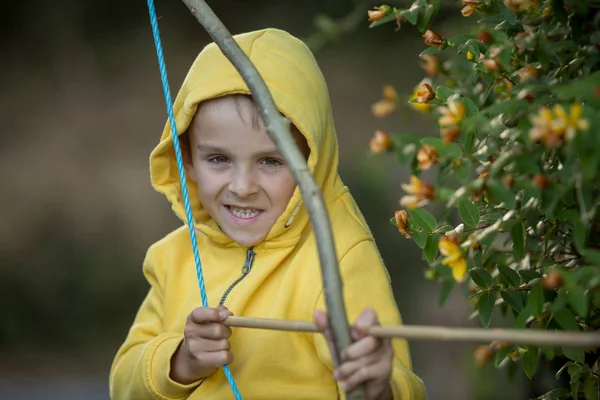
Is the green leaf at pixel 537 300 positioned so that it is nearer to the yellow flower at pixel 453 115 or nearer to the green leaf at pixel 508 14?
the yellow flower at pixel 453 115

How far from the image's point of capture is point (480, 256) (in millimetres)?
1813

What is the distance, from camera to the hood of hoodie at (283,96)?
1.98 m

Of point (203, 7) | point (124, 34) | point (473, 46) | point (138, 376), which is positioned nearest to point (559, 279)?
point (473, 46)

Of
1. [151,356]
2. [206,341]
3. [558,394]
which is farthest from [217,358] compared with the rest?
[558,394]

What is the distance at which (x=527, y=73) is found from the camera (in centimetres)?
176

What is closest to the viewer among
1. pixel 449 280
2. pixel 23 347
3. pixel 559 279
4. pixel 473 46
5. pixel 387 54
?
pixel 559 279

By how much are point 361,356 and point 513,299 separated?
0.43m

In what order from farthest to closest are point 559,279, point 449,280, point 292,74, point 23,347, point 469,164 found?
point 23,347, point 292,74, point 449,280, point 469,164, point 559,279

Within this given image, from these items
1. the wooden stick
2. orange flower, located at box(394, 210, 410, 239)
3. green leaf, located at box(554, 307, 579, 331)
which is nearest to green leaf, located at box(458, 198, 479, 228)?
orange flower, located at box(394, 210, 410, 239)

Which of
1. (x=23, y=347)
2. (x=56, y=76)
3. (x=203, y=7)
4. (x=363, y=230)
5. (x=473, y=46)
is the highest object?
(x=56, y=76)

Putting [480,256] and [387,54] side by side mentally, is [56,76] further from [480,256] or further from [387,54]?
[480,256]

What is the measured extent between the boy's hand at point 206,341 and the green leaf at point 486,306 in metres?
0.44

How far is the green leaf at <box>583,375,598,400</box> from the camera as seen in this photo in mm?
1894

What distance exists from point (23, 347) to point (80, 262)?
1.60 ft
